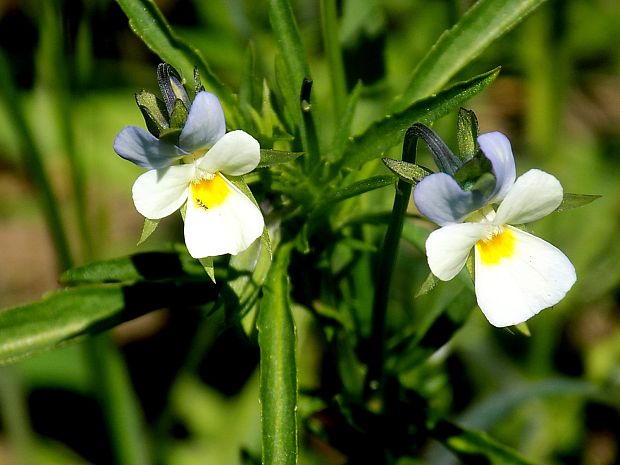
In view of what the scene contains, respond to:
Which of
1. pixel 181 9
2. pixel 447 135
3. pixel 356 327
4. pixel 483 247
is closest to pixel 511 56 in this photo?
pixel 447 135

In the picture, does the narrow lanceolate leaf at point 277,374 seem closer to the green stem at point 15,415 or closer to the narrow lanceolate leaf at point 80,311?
the narrow lanceolate leaf at point 80,311

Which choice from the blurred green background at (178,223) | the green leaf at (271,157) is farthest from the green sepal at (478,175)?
the blurred green background at (178,223)

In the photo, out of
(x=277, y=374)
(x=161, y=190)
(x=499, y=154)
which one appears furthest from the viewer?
(x=277, y=374)

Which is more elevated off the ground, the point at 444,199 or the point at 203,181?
the point at 203,181

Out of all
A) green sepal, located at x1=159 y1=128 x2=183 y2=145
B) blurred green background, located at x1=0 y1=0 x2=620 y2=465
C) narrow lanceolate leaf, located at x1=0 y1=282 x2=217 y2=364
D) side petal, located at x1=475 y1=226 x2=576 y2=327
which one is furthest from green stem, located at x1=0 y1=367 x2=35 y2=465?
side petal, located at x1=475 y1=226 x2=576 y2=327

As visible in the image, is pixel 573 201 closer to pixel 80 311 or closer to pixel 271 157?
A: pixel 271 157

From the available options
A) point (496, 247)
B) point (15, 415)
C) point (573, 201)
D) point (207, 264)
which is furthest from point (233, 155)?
point (15, 415)
